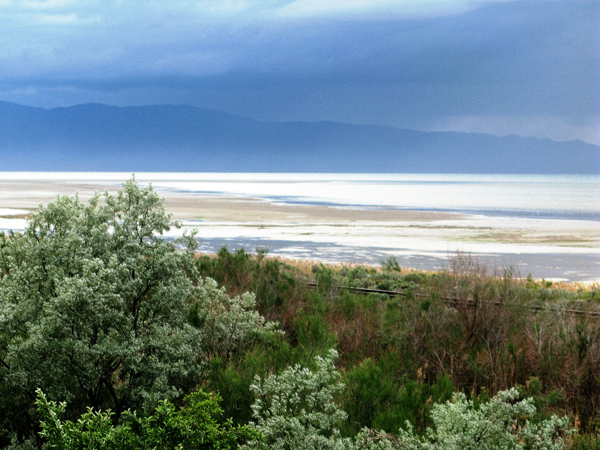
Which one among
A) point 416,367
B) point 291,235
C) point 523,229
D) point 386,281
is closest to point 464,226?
point 523,229

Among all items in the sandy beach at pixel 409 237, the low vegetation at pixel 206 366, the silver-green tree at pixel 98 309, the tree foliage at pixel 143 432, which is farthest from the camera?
the sandy beach at pixel 409 237

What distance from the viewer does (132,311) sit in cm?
572

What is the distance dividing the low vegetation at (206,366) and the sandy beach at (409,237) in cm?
1116

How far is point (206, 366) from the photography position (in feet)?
21.5

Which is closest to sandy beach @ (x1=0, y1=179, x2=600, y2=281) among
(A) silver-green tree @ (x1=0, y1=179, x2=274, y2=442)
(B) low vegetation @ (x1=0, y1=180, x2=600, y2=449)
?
(B) low vegetation @ (x1=0, y1=180, x2=600, y2=449)

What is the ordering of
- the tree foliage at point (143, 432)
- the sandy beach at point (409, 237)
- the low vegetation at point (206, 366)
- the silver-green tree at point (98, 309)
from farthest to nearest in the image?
1. the sandy beach at point (409, 237)
2. the silver-green tree at point (98, 309)
3. the low vegetation at point (206, 366)
4. the tree foliage at point (143, 432)

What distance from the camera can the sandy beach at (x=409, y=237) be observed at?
2753 centimetres

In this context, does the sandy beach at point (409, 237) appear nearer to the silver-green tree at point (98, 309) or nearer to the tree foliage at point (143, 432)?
the silver-green tree at point (98, 309)

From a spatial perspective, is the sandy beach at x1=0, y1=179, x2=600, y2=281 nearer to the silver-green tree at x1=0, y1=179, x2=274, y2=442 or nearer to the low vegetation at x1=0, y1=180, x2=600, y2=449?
the low vegetation at x1=0, y1=180, x2=600, y2=449

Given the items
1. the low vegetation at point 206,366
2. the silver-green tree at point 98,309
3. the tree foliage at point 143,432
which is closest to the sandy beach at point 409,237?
the low vegetation at point 206,366

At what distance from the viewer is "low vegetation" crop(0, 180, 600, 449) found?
4176 millimetres

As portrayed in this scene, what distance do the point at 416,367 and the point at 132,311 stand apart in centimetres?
393

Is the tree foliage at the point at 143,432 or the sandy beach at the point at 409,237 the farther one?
the sandy beach at the point at 409,237

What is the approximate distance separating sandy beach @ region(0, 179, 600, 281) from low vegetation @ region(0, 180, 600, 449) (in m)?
11.2
